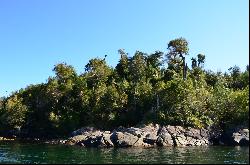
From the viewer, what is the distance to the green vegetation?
91.6 meters

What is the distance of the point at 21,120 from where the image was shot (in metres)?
112

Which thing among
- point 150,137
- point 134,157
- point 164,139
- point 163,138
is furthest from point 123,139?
point 134,157

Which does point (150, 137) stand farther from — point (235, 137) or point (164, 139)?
point (235, 137)

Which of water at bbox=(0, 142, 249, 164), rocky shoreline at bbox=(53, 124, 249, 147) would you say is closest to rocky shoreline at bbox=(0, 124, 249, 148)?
rocky shoreline at bbox=(53, 124, 249, 147)

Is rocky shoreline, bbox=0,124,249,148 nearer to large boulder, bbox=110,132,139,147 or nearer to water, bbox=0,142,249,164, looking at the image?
large boulder, bbox=110,132,139,147

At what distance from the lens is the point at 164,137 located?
80.3 metres

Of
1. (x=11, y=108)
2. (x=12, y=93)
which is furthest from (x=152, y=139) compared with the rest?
(x=12, y=93)

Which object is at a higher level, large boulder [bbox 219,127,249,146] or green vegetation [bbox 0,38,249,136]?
green vegetation [bbox 0,38,249,136]

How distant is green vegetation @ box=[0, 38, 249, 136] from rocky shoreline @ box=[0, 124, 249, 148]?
172 inches

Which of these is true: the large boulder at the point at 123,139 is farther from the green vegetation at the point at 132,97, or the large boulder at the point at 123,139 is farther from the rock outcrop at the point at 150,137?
the green vegetation at the point at 132,97

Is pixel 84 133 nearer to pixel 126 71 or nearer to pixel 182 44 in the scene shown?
pixel 126 71

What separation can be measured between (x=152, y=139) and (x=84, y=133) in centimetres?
2124

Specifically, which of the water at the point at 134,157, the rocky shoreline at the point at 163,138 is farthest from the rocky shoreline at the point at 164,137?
the water at the point at 134,157

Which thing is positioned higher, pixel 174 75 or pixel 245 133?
pixel 174 75
